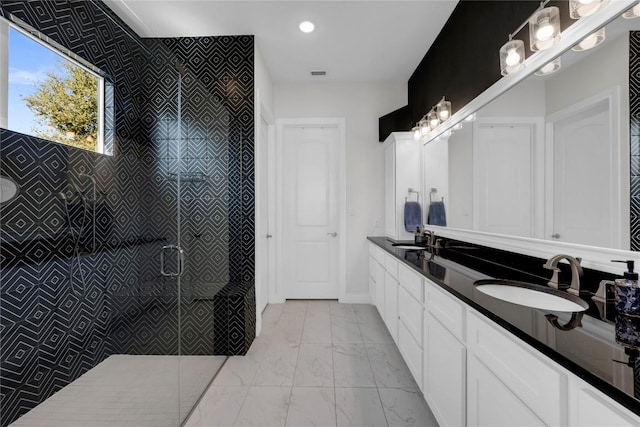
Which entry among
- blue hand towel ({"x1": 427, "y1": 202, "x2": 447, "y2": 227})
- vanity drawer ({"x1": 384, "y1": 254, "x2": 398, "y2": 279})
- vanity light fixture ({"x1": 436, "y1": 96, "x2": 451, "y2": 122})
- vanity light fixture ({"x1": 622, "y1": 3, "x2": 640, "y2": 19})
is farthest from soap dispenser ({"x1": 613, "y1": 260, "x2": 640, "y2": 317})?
vanity light fixture ({"x1": 436, "y1": 96, "x2": 451, "y2": 122})

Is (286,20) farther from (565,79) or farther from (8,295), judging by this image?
(8,295)

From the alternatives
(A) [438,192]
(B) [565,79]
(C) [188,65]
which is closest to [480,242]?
(A) [438,192]

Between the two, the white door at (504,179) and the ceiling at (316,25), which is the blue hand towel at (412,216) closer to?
the white door at (504,179)

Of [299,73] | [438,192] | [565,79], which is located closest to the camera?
[565,79]

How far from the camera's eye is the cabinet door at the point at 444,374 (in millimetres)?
1282

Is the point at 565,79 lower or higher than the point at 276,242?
higher

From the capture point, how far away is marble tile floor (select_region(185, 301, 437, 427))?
175cm

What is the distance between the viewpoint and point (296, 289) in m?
3.88

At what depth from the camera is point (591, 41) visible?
1.22 meters

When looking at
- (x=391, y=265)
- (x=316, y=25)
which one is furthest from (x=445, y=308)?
(x=316, y=25)

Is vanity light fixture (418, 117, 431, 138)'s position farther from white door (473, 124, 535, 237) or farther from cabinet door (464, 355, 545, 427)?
cabinet door (464, 355, 545, 427)

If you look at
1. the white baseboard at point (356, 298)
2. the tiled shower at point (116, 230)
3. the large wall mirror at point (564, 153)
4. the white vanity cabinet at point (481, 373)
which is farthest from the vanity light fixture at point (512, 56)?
the white baseboard at point (356, 298)

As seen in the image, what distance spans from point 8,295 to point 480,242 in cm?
249

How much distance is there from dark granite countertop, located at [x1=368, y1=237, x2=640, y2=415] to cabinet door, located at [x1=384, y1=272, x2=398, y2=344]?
883 mm
